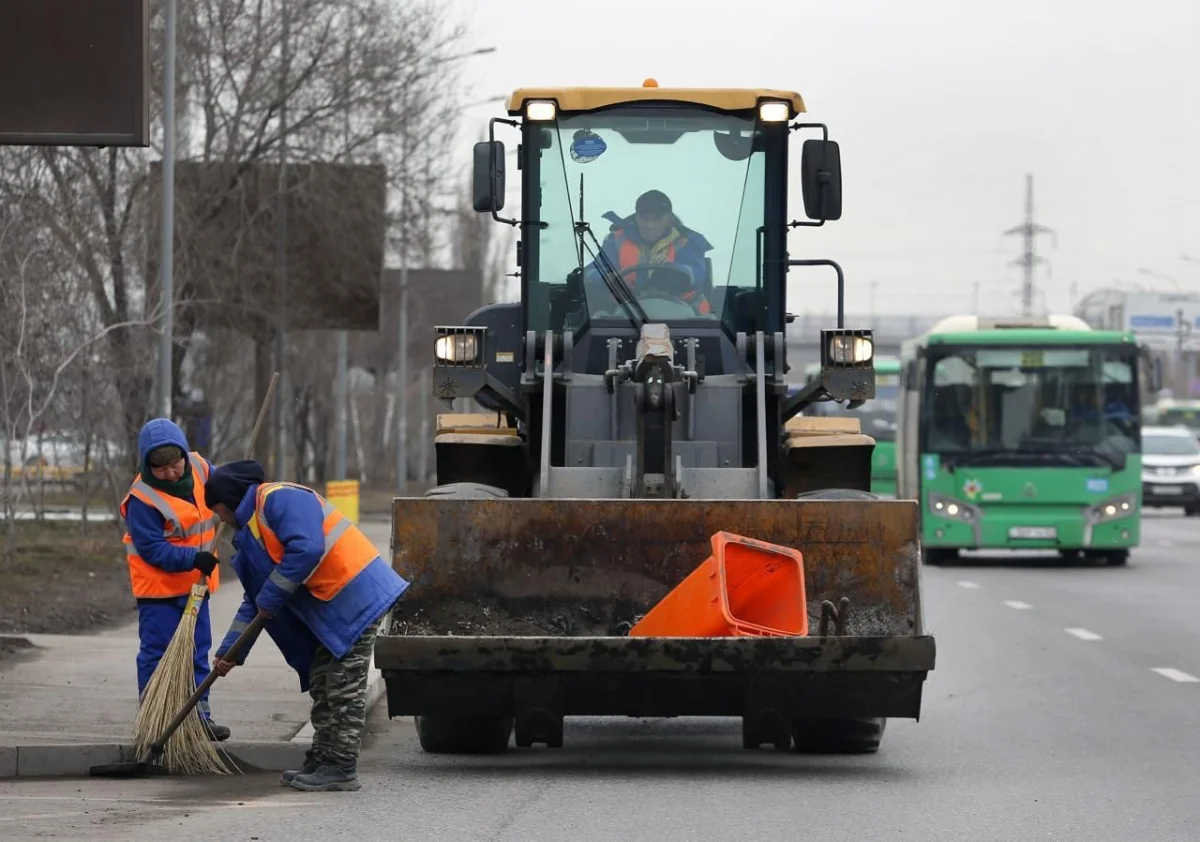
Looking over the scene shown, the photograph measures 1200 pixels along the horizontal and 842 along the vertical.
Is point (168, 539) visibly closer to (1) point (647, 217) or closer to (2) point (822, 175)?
(1) point (647, 217)

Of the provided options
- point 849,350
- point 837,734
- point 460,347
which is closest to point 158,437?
point 460,347

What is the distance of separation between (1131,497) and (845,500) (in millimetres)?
17788

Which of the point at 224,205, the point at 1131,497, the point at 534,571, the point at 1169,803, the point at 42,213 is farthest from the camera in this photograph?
the point at 224,205

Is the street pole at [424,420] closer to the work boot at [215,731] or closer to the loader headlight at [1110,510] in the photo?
the loader headlight at [1110,510]

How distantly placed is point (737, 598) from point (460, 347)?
2379 millimetres

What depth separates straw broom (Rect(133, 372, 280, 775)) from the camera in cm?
1017

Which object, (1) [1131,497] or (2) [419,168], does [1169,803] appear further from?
(2) [419,168]

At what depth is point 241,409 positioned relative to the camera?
131 ft

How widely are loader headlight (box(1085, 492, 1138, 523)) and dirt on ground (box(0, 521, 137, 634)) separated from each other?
11.6 meters

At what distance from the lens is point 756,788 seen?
9.76 meters

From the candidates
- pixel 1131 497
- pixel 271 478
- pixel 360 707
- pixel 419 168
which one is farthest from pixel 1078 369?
pixel 360 707

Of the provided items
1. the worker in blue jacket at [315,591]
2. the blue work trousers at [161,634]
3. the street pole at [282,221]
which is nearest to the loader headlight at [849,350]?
the worker in blue jacket at [315,591]

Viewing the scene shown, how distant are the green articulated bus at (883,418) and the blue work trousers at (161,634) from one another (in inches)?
1112

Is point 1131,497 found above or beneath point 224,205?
beneath
